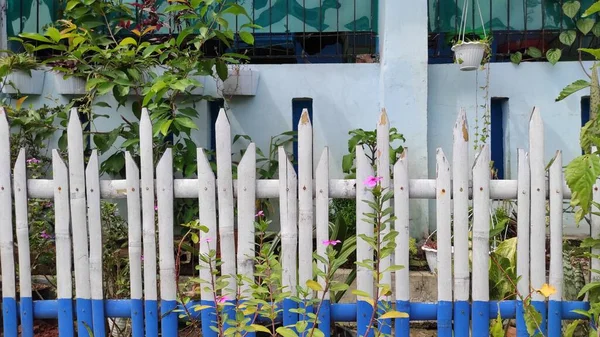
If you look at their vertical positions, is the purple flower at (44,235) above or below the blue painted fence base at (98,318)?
above

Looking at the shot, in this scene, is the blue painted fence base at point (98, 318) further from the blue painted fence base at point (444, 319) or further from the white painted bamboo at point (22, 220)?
the blue painted fence base at point (444, 319)

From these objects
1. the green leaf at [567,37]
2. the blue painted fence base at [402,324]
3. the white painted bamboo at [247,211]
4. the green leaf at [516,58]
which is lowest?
the blue painted fence base at [402,324]

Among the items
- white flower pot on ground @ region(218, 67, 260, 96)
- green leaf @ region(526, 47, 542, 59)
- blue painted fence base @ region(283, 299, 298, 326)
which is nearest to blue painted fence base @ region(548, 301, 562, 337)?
blue painted fence base @ region(283, 299, 298, 326)

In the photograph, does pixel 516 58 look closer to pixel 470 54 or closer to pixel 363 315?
pixel 470 54

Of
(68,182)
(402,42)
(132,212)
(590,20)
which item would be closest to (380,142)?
(132,212)

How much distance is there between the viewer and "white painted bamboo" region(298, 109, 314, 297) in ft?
7.55

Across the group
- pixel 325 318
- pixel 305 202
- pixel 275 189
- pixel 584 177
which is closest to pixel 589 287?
pixel 584 177

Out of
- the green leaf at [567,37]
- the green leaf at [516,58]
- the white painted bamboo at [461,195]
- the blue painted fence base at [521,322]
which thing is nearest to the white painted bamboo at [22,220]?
the white painted bamboo at [461,195]

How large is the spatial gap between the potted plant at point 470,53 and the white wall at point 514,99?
0.61 feet

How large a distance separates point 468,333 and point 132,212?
1.63 m

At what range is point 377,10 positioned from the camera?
461 centimetres

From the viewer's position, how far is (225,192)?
2367 millimetres

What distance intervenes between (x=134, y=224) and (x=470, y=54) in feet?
9.70

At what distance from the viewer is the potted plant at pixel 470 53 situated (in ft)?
13.3
